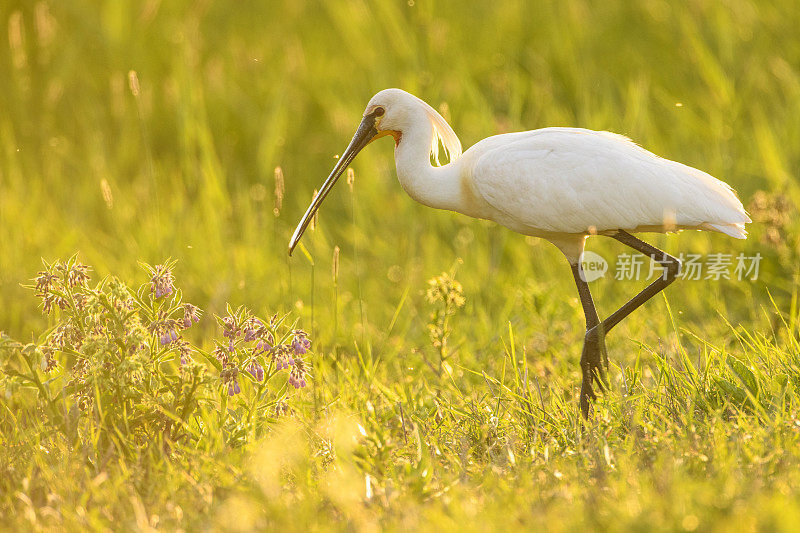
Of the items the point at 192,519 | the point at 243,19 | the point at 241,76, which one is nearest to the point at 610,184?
the point at 192,519

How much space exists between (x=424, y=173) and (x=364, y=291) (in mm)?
2305

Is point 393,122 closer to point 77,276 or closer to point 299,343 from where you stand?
point 299,343

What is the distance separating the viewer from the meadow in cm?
372

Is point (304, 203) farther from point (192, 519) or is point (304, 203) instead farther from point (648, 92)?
point (192, 519)

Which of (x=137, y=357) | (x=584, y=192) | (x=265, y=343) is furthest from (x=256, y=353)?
(x=584, y=192)

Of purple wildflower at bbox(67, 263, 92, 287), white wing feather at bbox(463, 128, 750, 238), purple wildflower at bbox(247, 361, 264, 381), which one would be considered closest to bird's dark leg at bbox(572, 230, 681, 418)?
white wing feather at bbox(463, 128, 750, 238)

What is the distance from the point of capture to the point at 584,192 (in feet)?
16.1

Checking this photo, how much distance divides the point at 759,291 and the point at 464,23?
443 centimetres

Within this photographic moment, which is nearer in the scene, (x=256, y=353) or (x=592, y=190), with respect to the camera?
(x=256, y=353)

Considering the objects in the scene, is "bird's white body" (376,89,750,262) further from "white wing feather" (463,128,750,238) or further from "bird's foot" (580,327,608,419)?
"bird's foot" (580,327,608,419)

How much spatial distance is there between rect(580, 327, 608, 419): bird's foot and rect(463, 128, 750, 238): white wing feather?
A: 55 cm

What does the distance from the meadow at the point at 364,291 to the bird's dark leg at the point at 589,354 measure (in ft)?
0.32

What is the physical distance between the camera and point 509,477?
3809 millimetres

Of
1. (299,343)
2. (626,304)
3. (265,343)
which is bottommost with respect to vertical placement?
(626,304)
